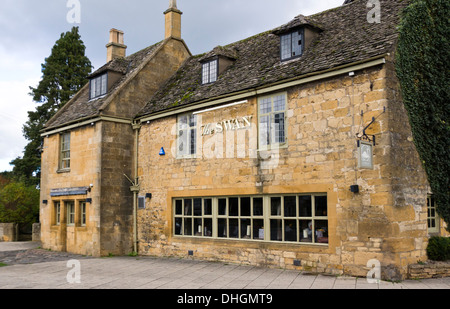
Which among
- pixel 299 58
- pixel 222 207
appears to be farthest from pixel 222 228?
pixel 299 58

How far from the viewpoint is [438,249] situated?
1177 centimetres

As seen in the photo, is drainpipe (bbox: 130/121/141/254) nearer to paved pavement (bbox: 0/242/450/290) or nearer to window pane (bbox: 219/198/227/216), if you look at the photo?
paved pavement (bbox: 0/242/450/290)

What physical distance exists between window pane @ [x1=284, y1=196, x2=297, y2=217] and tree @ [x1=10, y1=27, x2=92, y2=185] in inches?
1015

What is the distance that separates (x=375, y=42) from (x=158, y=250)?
10.9 m

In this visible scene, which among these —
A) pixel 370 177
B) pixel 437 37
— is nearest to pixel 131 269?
pixel 370 177

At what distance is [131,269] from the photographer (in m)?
13.8

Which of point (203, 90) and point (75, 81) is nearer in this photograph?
point (203, 90)

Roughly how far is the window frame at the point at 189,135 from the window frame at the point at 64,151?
643cm

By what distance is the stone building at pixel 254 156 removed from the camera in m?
11.2

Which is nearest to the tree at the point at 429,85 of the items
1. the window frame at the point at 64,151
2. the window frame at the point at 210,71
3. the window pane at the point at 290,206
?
the window pane at the point at 290,206

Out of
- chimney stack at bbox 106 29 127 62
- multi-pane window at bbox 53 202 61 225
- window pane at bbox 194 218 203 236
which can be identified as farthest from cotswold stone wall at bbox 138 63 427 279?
chimney stack at bbox 106 29 127 62

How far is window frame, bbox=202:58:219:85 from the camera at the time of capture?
17.0 meters

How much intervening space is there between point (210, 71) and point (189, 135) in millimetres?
2796

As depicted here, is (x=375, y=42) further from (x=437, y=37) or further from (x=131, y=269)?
(x=131, y=269)
